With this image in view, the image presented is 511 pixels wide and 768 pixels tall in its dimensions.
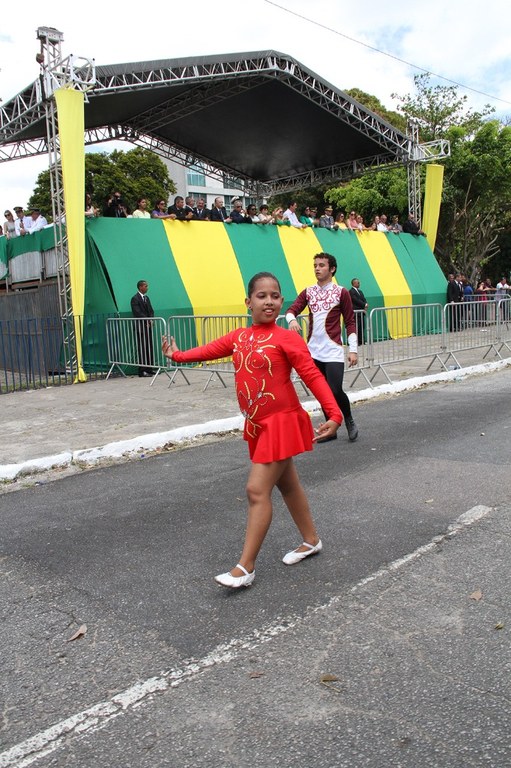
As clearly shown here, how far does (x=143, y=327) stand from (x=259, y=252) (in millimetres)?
→ 5495

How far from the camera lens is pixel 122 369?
13.7 metres

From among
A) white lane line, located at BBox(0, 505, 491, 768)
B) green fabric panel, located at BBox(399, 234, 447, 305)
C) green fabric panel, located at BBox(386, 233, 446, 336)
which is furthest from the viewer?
green fabric panel, located at BBox(399, 234, 447, 305)

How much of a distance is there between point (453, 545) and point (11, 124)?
44.5 feet

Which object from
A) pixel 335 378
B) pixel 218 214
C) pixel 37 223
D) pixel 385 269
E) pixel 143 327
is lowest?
pixel 335 378

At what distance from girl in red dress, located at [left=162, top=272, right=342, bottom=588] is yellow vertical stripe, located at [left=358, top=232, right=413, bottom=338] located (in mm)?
16964

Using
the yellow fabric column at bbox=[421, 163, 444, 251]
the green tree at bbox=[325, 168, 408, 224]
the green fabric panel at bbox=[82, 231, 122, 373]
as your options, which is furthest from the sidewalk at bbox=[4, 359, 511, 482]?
the green tree at bbox=[325, 168, 408, 224]

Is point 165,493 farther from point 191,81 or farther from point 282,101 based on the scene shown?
point 282,101

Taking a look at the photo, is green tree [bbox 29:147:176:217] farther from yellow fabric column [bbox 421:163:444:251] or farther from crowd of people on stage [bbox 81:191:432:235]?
crowd of people on stage [bbox 81:191:432:235]

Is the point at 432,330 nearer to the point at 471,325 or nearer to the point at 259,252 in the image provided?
the point at 471,325

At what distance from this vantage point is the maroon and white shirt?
7305 mm

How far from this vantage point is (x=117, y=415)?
9.32 m

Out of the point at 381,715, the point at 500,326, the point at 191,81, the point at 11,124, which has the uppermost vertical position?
the point at 191,81

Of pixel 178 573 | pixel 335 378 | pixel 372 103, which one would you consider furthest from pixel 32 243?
pixel 372 103

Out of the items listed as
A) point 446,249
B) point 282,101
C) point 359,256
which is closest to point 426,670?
point 359,256
